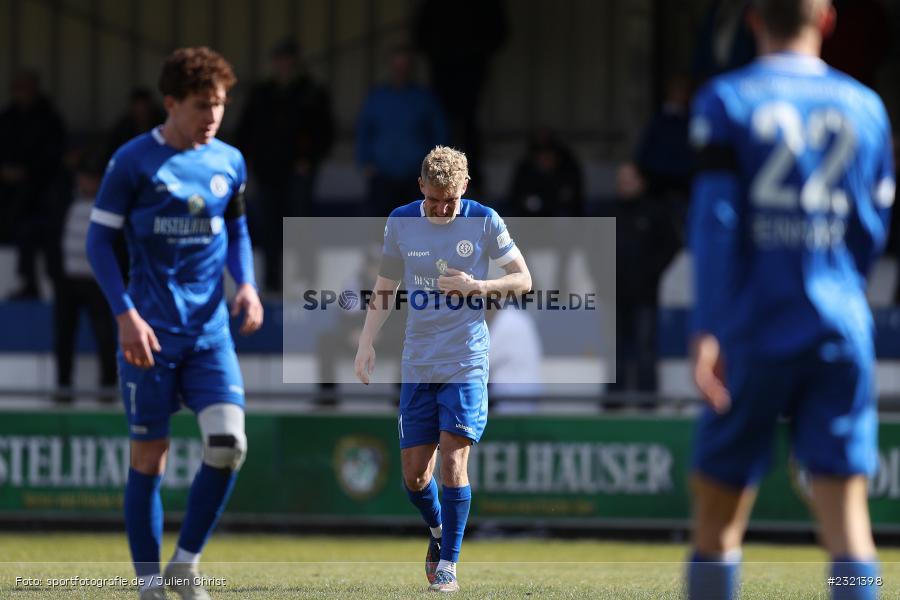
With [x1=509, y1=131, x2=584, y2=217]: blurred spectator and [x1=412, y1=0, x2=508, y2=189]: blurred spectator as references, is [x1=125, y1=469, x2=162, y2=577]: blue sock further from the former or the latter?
[x1=412, y1=0, x2=508, y2=189]: blurred spectator

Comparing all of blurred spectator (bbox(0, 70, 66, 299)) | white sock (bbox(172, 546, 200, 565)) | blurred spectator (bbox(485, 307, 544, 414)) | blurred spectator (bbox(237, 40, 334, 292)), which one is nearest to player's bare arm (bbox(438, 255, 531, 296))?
white sock (bbox(172, 546, 200, 565))

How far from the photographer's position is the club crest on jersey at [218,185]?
6.22 m

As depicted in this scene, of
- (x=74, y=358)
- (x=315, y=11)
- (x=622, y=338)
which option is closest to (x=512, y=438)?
(x=622, y=338)

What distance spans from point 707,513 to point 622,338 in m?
8.53

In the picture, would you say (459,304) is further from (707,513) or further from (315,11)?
(315,11)

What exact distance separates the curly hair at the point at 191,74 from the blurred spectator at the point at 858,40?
867 cm

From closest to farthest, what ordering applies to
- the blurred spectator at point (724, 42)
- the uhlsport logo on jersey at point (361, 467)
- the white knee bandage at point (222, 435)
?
the white knee bandage at point (222, 435) < the uhlsport logo on jersey at point (361, 467) < the blurred spectator at point (724, 42)

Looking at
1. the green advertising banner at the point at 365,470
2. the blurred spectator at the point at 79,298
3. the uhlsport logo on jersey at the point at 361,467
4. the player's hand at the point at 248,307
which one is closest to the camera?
the player's hand at the point at 248,307

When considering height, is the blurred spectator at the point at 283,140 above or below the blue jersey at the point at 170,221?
above

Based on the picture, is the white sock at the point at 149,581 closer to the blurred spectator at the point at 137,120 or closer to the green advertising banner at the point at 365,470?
the green advertising banner at the point at 365,470

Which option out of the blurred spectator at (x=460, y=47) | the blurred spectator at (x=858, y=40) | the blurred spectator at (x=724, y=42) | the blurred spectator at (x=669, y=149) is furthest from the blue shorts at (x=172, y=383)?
the blurred spectator at (x=858, y=40)

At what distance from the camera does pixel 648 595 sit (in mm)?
6617

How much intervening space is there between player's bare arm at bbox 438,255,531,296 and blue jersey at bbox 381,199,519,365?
6 centimetres

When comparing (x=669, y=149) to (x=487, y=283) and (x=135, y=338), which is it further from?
(x=135, y=338)
